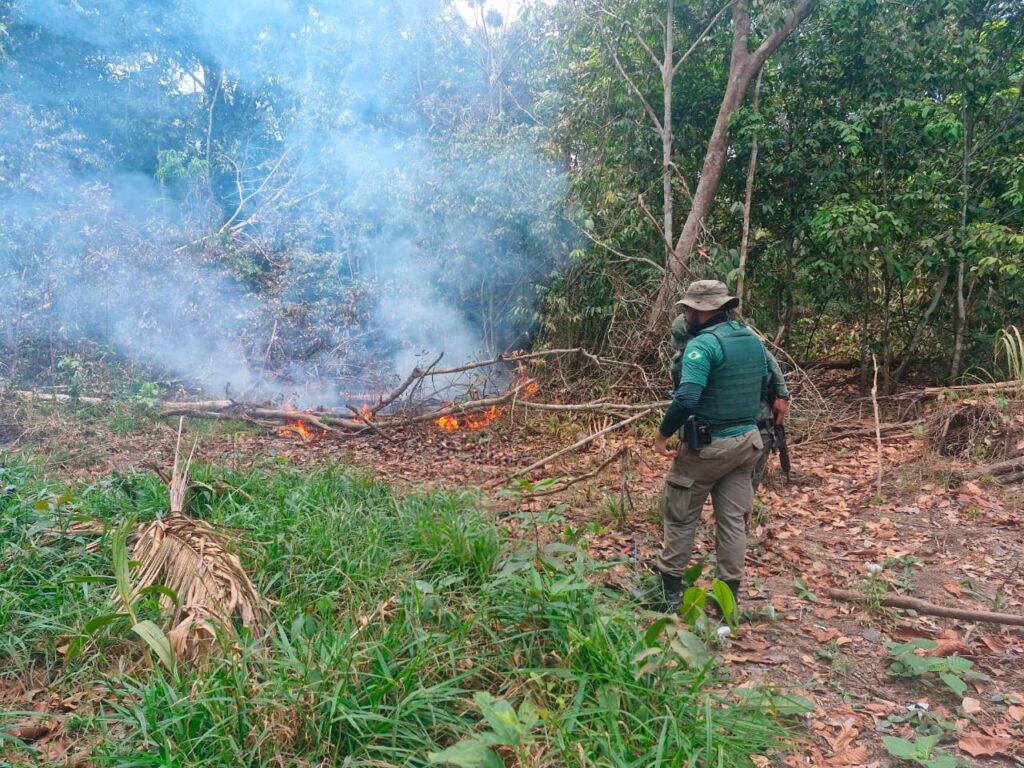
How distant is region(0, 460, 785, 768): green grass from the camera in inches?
90.8

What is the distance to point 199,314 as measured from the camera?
1102 centimetres

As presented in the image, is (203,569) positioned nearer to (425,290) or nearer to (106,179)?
(425,290)

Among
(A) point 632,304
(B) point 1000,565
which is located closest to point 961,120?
(A) point 632,304

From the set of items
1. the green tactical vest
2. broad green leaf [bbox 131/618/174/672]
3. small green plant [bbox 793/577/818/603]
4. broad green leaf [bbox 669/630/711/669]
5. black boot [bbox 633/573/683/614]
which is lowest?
small green plant [bbox 793/577/818/603]

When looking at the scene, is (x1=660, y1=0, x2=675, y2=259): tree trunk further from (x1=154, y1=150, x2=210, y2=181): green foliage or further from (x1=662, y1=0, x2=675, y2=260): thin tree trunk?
(x1=154, y1=150, x2=210, y2=181): green foliage

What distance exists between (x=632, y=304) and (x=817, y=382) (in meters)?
3.48

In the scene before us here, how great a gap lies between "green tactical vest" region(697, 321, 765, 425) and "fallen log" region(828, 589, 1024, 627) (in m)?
1.27

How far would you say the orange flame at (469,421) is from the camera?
809 centimetres

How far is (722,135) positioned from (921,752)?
8427mm

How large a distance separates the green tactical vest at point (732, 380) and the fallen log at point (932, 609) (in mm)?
1274

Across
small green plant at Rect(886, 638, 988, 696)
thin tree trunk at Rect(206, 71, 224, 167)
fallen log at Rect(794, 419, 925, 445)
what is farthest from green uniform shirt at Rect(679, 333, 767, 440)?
thin tree trunk at Rect(206, 71, 224, 167)

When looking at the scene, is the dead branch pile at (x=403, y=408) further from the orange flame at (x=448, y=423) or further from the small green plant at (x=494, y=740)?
the small green plant at (x=494, y=740)

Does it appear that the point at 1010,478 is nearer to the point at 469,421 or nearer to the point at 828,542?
the point at 828,542

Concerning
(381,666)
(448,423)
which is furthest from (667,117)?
(381,666)
